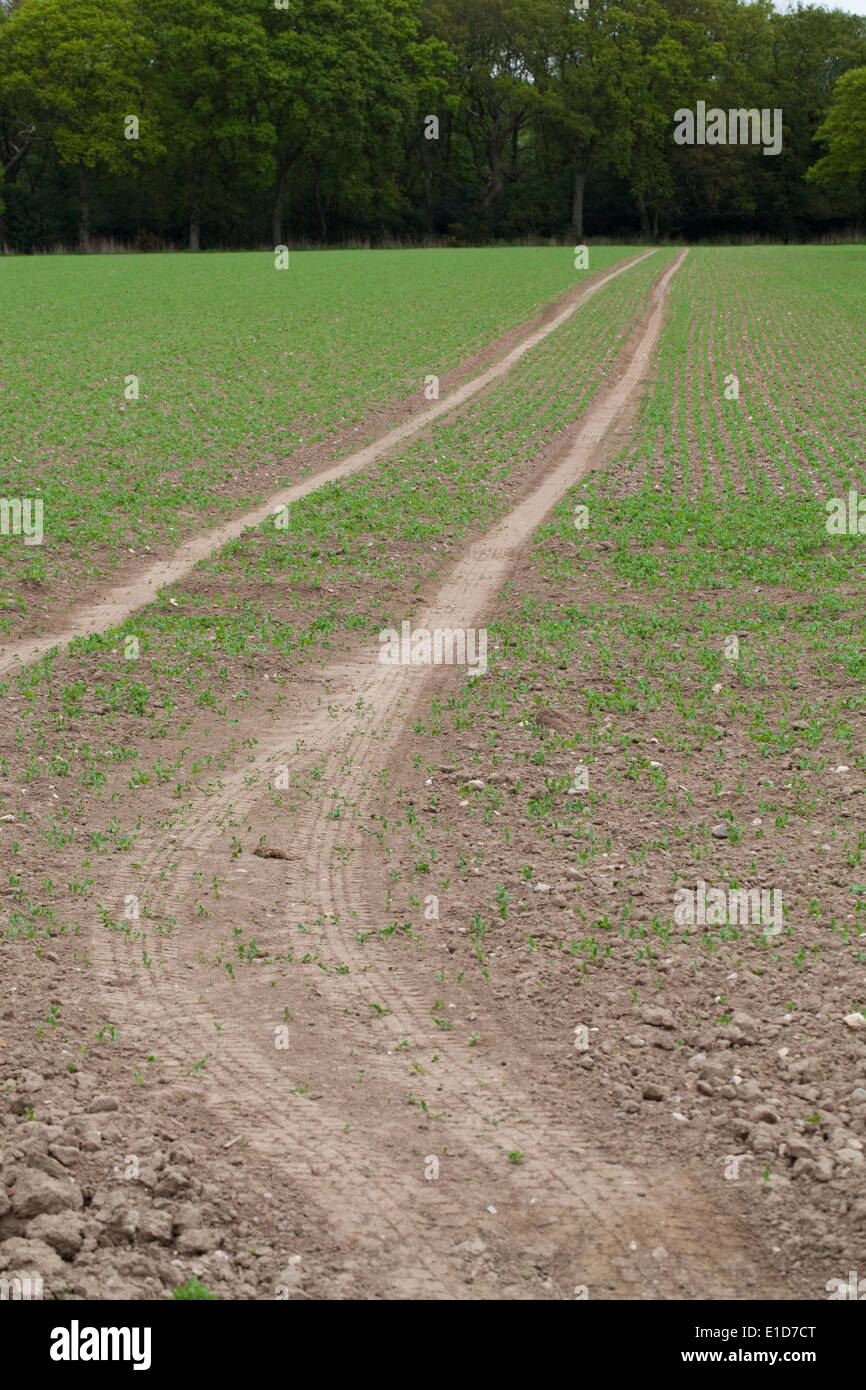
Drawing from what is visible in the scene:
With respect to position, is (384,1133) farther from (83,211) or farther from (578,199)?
(578,199)

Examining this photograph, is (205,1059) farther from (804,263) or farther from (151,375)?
(804,263)

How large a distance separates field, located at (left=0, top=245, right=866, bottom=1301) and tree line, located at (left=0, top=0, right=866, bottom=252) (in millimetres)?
72486

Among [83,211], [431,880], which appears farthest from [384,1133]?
[83,211]

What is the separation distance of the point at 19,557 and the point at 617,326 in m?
26.9

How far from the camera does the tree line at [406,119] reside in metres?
84.7

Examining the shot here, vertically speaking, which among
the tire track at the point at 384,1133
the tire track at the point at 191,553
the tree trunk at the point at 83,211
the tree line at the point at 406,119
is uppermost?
the tree line at the point at 406,119

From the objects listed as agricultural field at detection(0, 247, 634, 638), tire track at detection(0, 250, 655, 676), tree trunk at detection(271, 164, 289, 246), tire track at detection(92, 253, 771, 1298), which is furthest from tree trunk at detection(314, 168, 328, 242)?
tire track at detection(92, 253, 771, 1298)

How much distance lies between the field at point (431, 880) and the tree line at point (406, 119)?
2854 inches

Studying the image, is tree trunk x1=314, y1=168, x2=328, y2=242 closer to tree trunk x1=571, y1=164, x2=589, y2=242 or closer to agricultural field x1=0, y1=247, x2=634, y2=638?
tree trunk x1=571, y1=164, x2=589, y2=242

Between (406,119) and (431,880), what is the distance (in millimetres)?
94596

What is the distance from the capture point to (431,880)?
332 inches

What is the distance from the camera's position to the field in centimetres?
547

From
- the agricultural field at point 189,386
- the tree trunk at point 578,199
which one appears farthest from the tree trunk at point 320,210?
the agricultural field at point 189,386

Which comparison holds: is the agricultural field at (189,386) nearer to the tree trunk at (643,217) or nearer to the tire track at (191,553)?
the tire track at (191,553)
